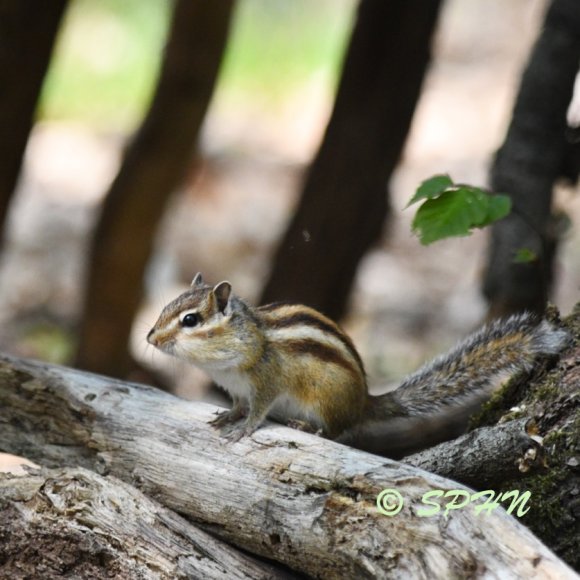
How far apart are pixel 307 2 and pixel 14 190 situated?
5.29 meters

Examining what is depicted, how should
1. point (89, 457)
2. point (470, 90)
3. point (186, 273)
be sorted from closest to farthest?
point (89, 457), point (186, 273), point (470, 90)

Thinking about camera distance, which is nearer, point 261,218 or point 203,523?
point 203,523

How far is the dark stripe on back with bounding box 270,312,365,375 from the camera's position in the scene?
9.46ft

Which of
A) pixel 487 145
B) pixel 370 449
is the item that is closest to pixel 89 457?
pixel 370 449

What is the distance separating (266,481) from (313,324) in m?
0.55

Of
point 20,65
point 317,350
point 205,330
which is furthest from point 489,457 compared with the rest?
point 20,65

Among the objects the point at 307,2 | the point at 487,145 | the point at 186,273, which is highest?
the point at 307,2

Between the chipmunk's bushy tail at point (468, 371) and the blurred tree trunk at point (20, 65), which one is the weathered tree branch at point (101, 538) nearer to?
the chipmunk's bushy tail at point (468, 371)

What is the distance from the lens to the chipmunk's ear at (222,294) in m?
2.88

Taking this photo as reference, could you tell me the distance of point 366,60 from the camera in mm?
4328

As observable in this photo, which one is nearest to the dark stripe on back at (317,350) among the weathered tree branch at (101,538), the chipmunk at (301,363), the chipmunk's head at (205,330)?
the chipmunk at (301,363)

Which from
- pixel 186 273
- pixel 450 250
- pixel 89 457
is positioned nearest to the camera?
pixel 89 457

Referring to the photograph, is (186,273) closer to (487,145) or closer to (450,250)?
(450,250)

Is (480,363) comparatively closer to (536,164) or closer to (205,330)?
(205,330)
